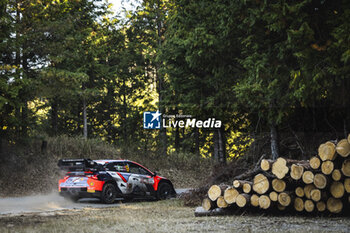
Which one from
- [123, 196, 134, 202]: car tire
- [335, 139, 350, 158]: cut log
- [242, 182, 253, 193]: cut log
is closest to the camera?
[335, 139, 350, 158]: cut log

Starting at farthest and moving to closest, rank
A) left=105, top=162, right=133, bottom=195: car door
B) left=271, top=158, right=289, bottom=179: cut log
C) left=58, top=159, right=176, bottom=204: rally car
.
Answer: left=105, top=162, right=133, bottom=195: car door < left=58, top=159, right=176, bottom=204: rally car < left=271, top=158, right=289, bottom=179: cut log

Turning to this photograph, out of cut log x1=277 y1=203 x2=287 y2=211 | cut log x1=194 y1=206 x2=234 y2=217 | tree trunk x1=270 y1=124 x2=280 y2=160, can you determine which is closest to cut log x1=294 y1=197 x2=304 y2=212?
cut log x1=277 y1=203 x2=287 y2=211

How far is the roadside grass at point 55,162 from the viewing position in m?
21.1

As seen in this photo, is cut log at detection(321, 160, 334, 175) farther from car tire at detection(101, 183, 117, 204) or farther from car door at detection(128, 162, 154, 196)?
car door at detection(128, 162, 154, 196)

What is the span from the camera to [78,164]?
1596 centimetres

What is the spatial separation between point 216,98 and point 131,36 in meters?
18.4

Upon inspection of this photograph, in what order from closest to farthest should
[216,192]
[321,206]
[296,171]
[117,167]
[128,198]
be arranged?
[321,206] < [296,171] < [216,192] < [117,167] < [128,198]

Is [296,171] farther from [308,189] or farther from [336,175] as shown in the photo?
[336,175]

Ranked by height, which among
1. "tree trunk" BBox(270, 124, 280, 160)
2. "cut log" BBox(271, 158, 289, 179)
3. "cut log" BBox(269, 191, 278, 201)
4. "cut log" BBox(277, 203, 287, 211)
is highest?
"tree trunk" BBox(270, 124, 280, 160)

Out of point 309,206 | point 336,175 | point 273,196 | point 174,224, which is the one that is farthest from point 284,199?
point 174,224

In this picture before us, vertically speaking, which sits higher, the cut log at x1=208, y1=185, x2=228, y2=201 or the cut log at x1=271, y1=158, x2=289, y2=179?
the cut log at x1=271, y1=158, x2=289, y2=179

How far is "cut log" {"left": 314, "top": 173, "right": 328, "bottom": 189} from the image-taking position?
1008cm

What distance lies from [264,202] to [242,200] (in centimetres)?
53

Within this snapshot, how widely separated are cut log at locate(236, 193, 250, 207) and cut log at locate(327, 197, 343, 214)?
187 cm
